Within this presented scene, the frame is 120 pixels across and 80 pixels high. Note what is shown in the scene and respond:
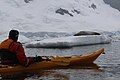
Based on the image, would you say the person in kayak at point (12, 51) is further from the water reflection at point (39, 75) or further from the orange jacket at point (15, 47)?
the water reflection at point (39, 75)

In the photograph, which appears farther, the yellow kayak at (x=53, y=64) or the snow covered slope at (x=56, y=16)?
the snow covered slope at (x=56, y=16)

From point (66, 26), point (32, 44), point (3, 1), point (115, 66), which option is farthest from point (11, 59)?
point (3, 1)

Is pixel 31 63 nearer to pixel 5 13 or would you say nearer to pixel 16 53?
pixel 16 53

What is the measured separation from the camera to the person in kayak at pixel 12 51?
12242mm

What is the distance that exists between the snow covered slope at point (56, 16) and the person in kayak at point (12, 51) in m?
55.3

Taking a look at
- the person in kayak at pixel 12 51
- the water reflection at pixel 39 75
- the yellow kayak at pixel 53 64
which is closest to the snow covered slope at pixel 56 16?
the yellow kayak at pixel 53 64

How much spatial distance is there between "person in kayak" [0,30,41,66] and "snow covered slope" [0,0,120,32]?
2177 inches

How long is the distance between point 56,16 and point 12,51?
7128 centimetres

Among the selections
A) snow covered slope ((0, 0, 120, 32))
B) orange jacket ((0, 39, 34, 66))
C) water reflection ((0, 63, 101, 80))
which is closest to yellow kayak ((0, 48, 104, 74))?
water reflection ((0, 63, 101, 80))

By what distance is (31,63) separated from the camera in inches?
523

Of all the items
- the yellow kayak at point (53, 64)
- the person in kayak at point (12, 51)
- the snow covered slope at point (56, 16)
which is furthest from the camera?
the snow covered slope at point (56, 16)

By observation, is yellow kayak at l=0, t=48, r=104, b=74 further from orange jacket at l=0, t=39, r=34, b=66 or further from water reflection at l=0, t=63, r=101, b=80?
orange jacket at l=0, t=39, r=34, b=66

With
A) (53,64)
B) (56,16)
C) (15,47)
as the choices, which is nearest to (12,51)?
(15,47)

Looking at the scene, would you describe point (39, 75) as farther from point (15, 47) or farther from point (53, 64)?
point (53, 64)
